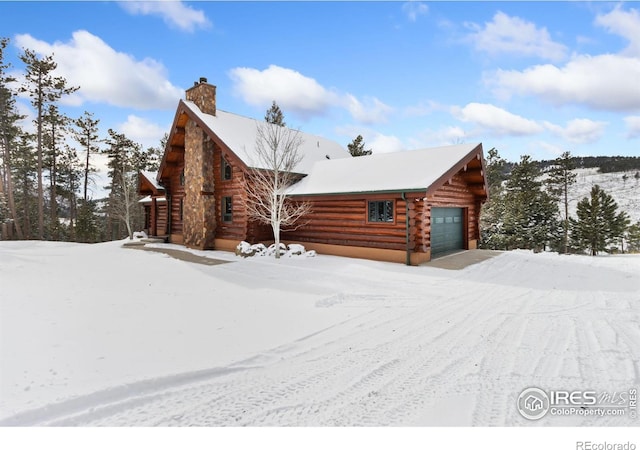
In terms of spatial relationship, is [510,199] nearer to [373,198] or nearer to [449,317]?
[373,198]

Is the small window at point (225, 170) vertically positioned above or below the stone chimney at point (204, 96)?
below

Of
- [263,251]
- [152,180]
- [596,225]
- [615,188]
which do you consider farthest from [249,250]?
[615,188]

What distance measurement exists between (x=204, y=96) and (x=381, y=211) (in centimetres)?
1205

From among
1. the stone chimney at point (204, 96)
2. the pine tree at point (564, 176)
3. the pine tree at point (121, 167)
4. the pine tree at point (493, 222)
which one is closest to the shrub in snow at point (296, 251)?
the stone chimney at point (204, 96)

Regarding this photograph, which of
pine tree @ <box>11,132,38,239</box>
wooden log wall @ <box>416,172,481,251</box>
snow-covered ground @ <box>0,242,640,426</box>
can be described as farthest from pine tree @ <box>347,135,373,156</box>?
pine tree @ <box>11,132,38,239</box>

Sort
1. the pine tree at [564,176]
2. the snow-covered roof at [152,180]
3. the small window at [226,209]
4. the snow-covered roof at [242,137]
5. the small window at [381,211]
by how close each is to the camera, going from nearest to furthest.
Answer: the small window at [381,211] → the snow-covered roof at [242,137] → the small window at [226,209] → the snow-covered roof at [152,180] → the pine tree at [564,176]

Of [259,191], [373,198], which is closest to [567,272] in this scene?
[373,198]

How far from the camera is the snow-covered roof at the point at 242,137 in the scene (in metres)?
15.5

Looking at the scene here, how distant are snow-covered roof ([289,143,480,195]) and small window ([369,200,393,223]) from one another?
811 millimetres

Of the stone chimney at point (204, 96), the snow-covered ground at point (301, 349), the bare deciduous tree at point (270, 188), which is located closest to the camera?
the snow-covered ground at point (301, 349)

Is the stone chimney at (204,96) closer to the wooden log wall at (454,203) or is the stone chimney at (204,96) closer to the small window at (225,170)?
the small window at (225,170)

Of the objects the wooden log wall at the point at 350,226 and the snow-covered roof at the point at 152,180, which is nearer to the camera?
the wooden log wall at the point at 350,226

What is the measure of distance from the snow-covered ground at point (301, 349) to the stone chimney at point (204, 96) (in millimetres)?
11776

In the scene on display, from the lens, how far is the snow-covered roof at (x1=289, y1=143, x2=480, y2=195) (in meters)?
12.2
